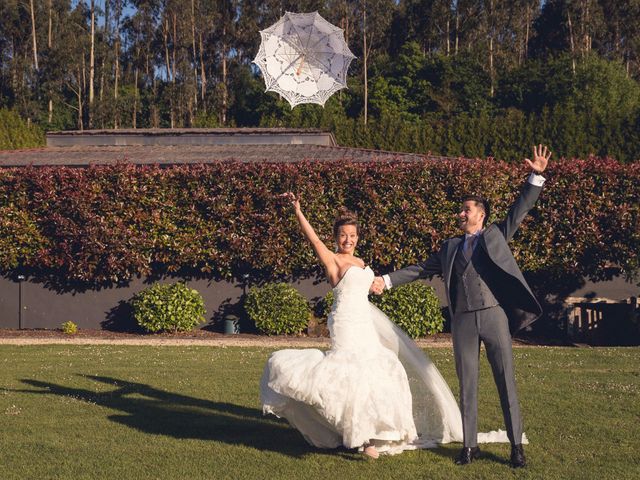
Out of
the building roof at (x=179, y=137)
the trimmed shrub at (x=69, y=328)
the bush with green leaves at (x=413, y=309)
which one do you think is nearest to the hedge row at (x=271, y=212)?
the bush with green leaves at (x=413, y=309)

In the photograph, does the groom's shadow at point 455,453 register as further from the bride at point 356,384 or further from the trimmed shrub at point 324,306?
the trimmed shrub at point 324,306

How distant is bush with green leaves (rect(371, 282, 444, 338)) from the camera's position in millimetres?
16969

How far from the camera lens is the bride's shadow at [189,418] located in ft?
25.1

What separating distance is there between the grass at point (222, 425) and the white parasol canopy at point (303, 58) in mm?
15314

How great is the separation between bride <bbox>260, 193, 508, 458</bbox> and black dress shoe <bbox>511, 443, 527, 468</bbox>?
2.87 ft

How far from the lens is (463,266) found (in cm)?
694

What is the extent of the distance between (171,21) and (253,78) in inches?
320

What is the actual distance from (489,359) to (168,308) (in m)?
11.7

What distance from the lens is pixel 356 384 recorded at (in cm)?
672

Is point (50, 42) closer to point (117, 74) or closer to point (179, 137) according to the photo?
point (117, 74)

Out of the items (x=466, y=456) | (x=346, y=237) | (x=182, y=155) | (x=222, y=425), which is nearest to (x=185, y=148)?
(x=182, y=155)

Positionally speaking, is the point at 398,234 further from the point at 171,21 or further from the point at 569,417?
the point at 171,21

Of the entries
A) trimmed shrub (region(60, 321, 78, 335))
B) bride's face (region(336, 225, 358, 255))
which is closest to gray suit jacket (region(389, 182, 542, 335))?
bride's face (region(336, 225, 358, 255))

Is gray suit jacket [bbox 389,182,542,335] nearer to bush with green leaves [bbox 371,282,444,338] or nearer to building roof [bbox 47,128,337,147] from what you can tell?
bush with green leaves [bbox 371,282,444,338]
